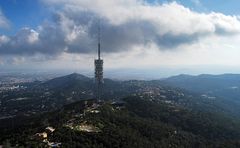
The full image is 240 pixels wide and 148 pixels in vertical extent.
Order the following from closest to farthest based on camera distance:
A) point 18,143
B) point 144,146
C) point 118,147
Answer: point 18,143
point 118,147
point 144,146

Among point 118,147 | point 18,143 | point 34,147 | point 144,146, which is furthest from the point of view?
point 144,146

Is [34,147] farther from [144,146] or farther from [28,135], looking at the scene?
[144,146]

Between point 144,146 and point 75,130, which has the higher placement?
point 75,130

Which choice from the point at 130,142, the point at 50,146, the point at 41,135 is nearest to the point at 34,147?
the point at 50,146

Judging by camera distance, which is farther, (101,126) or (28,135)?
(101,126)

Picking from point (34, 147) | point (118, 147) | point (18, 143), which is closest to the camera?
point (34, 147)

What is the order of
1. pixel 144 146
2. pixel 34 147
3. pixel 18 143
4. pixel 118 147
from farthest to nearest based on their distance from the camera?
1. pixel 144 146
2. pixel 118 147
3. pixel 18 143
4. pixel 34 147

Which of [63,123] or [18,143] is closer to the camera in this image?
[18,143]

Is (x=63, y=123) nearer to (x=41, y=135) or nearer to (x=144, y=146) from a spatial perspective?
(x=41, y=135)

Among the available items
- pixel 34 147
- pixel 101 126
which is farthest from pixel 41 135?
pixel 101 126
